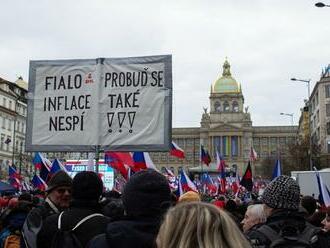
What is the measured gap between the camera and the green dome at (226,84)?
14925 centimetres

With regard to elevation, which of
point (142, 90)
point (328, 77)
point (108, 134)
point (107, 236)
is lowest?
point (107, 236)

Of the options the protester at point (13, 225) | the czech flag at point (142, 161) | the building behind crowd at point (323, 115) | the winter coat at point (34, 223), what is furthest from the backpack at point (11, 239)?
the building behind crowd at point (323, 115)

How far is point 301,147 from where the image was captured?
6638 cm

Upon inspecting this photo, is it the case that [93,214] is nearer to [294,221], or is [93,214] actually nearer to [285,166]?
[294,221]

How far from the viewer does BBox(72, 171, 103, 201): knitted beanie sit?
13.7 feet

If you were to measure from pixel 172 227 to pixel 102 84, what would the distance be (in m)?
5.23

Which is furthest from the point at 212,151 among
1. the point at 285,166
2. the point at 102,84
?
the point at 102,84

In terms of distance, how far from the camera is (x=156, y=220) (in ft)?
10.7

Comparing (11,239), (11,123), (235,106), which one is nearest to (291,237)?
(11,239)

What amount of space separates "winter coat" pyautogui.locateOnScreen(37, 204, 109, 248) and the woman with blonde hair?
181cm

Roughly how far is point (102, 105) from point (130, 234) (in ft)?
13.7

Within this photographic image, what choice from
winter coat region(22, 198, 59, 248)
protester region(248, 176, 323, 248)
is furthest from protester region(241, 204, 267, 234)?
winter coat region(22, 198, 59, 248)

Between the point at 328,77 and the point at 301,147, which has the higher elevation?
the point at 328,77

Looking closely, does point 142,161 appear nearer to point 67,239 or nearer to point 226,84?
point 67,239
